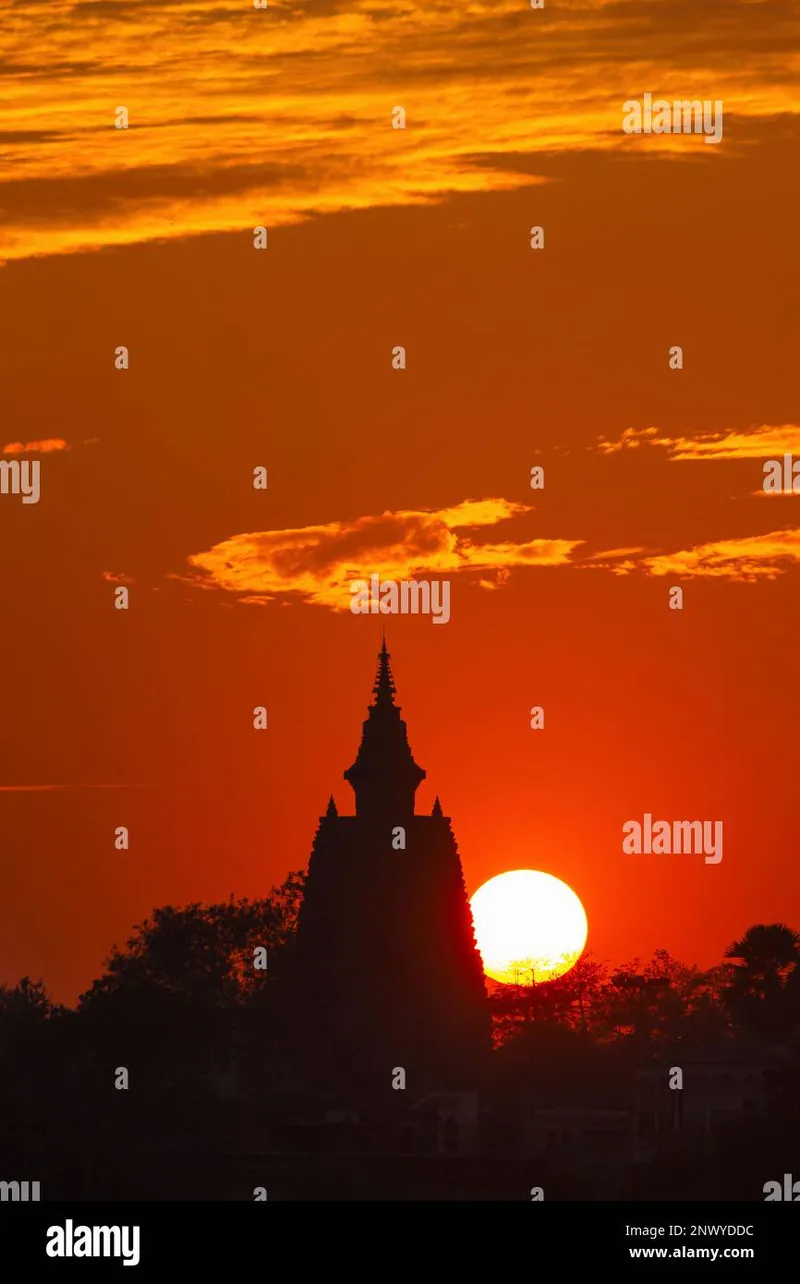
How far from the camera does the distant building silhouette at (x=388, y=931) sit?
6969 inches

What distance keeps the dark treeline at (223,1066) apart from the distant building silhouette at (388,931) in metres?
1.81

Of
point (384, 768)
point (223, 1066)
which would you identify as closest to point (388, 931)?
point (384, 768)

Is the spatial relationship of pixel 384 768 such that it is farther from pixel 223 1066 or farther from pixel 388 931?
pixel 223 1066

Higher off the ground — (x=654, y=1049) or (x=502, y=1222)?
(x=654, y=1049)

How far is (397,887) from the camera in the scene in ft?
591

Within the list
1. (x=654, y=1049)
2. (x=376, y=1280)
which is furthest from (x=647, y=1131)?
(x=376, y=1280)

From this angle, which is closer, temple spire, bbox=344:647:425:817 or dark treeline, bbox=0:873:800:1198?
dark treeline, bbox=0:873:800:1198

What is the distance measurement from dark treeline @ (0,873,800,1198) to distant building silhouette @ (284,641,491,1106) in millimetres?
1811

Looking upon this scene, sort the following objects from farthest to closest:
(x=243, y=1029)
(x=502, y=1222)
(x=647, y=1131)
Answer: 1. (x=243, y=1029)
2. (x=647, y=1131)
3. (x=502, y=1222)

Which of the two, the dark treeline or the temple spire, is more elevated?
the temple spire

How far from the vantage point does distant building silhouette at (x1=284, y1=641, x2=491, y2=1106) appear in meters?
177

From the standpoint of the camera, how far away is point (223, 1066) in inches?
6112

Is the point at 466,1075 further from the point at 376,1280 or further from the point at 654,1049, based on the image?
the point at 376,1280

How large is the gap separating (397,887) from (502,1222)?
2358 inches
